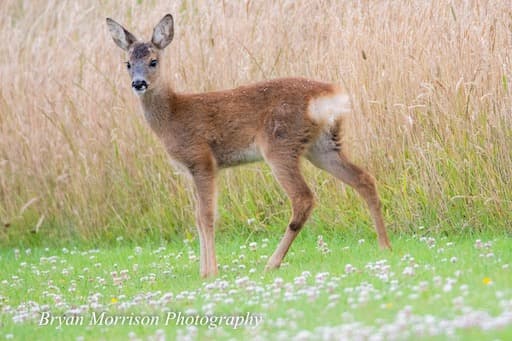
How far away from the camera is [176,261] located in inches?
363

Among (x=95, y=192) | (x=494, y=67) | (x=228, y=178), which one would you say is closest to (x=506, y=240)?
(x=494, y=67)

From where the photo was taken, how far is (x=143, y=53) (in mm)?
8727

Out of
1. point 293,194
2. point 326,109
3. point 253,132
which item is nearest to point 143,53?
point 253,132

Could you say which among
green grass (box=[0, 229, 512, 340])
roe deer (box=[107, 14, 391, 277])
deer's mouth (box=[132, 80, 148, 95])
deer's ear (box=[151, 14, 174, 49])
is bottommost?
green grass (box=[0, 229, 512, 340])

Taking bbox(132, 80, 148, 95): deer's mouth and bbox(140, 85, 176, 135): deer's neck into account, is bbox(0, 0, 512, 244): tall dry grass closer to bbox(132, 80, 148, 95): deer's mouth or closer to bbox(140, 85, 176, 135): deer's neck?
bbox(140, 85, 176, 135): deer's neck

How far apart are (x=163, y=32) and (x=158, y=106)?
27.3 inches

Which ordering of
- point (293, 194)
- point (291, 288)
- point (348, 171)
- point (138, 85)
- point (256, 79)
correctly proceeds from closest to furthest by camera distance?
point (291, 288), point (293, 194), point (348, 171), point (138, 85), point (256, 79)

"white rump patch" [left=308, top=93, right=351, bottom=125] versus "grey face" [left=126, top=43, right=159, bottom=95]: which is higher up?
"grey face" [left=126, top=43, right=159, bottom=95]

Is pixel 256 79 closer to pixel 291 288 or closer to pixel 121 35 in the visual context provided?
pixel 121 35

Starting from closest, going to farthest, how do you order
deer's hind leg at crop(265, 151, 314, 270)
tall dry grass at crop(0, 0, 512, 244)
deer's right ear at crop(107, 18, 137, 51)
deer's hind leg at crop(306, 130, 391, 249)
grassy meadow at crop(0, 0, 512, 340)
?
grassy meadow at crop(0, 0, 512, 340) → deer's hind leg at crop(265, 151, 314, 270) → deer's hind leg at crop(306, 130, 391, 249) → deer's right ear at crop(107, 18, 137, 51) → tall dry grass at crop(0, 0, 512, 244)

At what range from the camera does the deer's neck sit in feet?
28.5

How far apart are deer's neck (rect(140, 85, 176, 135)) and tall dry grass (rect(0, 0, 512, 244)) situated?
67.5 inches

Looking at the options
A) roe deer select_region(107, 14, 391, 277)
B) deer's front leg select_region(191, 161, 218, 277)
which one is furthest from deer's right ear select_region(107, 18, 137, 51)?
deer's front leg select_region(191, 161, 218, 277)

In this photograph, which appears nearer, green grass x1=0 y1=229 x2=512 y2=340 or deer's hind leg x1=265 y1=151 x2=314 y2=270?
green grass x1=0 y1=229 x2=512 y2=340
